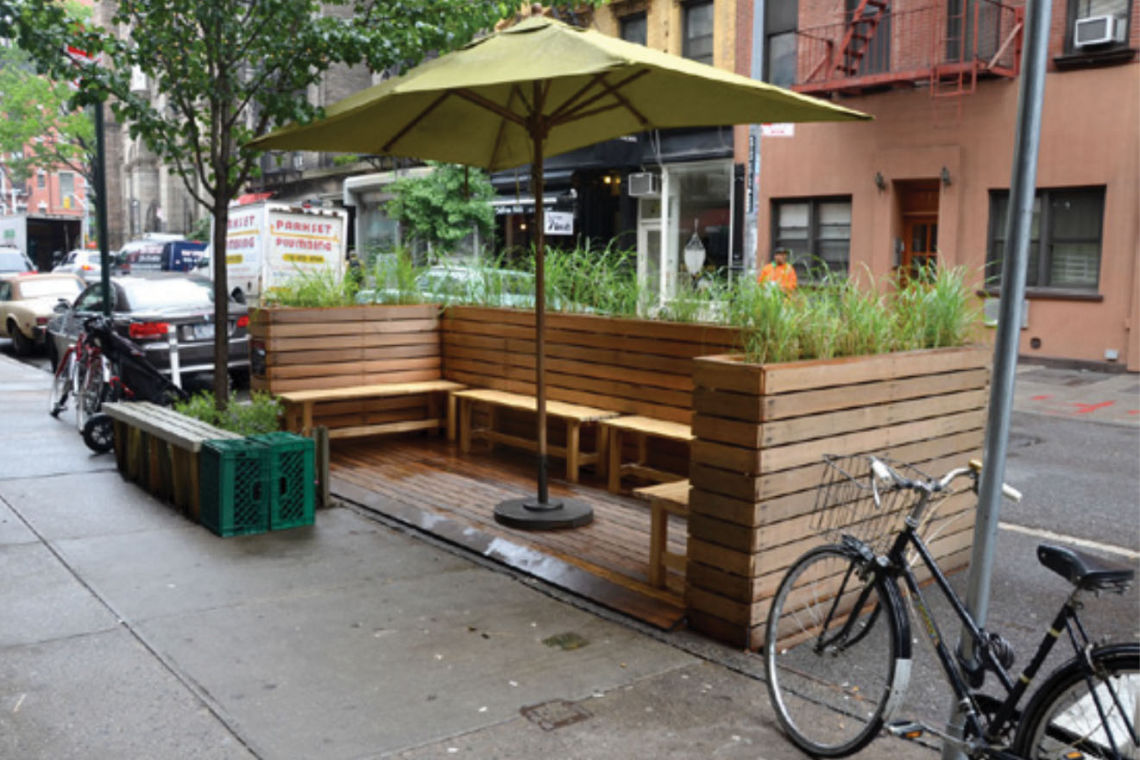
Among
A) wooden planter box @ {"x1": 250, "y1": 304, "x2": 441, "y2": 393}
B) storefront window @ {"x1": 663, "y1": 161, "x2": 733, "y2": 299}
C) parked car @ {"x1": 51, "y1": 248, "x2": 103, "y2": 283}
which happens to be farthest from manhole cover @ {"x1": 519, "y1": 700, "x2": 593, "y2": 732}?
parked car @ {"x1": 51, "y1": 248, "x2": 103, "y2": 283}

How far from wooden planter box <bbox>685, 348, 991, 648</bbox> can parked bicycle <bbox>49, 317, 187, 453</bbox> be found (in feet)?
20.5

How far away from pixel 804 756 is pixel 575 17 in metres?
23.9

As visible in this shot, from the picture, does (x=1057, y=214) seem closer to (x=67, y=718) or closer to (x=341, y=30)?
(x=341, y=30)

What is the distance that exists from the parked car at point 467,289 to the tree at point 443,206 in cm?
1586

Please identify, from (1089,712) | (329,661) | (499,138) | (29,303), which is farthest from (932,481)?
(29,303)

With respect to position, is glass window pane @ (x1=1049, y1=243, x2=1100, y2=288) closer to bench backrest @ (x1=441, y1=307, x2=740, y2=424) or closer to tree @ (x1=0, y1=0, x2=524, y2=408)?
bench backrest @ (x1=441, y1=307, x2=740, y2=424)

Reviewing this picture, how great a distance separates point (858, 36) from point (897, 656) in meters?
18.7

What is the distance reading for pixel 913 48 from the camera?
63.1ft

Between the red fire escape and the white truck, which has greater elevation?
the red fire escape

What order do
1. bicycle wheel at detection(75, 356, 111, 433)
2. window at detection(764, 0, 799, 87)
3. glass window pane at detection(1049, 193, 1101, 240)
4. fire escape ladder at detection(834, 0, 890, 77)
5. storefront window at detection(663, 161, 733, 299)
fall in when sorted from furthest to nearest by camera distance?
1. storefront window at detection(663, 161, 733, 299)
2. window at detection(764, 0, 799, 87)
3. fire escape ladder at detection(834, 0, 890, 77)
4. glass window pane at detection(1049, 193, 1101, 240)
5. bicycle wheel at detection(75, 356, 111, 433)

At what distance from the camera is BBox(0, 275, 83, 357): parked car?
1897 centimetres

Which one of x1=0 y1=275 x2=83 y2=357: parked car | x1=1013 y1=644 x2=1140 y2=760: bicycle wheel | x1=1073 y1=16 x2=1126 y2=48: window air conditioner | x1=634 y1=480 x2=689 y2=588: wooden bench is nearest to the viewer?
x1=1013 y1=644 x2=1140 y2=760: bicycle wheel

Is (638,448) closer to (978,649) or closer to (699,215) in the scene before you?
(978,649)

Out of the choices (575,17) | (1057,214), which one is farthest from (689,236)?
(1057,214)
